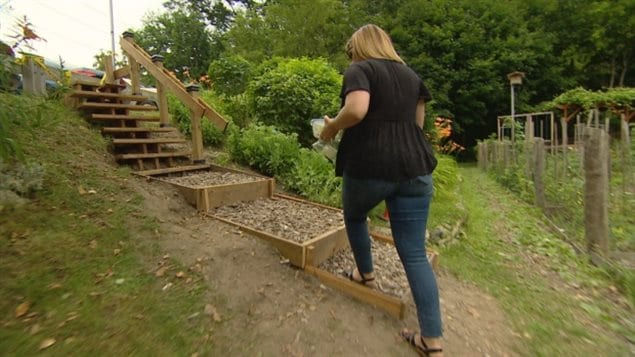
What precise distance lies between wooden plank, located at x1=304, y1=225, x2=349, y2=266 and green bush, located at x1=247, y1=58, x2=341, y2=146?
254cm

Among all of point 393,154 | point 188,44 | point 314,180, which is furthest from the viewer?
point 188,44

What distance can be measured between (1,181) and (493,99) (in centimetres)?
1932

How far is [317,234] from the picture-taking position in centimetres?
312

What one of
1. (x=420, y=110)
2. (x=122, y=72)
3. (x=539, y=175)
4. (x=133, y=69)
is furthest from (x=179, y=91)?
(x=539, y=175)

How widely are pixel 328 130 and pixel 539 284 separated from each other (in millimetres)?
2670

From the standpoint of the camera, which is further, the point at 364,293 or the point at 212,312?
the point at 364,293

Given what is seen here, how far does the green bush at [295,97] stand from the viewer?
5527 millimetres

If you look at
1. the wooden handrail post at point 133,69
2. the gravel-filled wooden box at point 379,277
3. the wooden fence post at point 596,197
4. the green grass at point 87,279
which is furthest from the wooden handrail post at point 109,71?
the wooden fence post at point 596,197

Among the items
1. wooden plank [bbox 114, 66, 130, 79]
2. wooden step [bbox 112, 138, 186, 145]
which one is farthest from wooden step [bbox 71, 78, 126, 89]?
wooden step [bbox 112, 138, 186, 145]

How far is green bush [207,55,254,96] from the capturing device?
22.9 ft

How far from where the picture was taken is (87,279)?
7.13 feet

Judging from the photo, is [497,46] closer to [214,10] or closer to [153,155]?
[153,155]

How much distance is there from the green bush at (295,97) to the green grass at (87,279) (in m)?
2.82

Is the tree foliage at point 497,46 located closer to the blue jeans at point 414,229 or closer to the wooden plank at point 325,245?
the wooden plank at point 325,245
